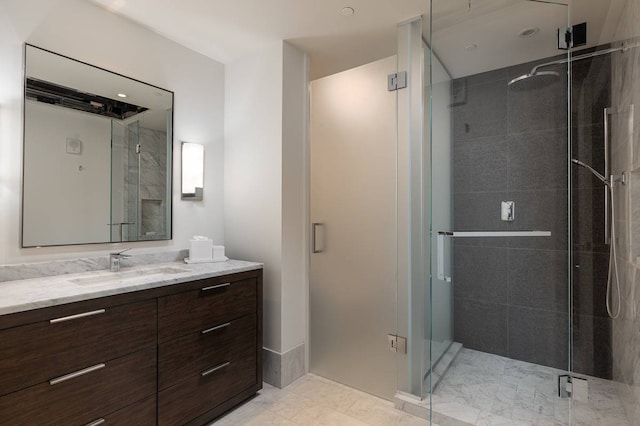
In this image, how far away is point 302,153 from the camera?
99.8 inches

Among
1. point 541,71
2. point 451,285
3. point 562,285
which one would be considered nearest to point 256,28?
point 541,71

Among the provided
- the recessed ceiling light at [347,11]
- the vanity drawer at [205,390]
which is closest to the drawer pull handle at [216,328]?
the vanity drawer at [205,390]

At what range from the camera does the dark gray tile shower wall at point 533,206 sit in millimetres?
1876

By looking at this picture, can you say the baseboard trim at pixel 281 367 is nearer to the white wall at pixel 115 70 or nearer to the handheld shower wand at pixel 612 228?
the white wall at pixel 115 70

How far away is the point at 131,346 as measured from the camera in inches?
59.5

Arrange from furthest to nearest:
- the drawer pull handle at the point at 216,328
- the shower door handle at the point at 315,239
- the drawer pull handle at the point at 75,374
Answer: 1. the shower door handle at the point at 315,239
2. the drawer pull handle at the point at 216,328
3. the drawer pull handle at the point at 75,374

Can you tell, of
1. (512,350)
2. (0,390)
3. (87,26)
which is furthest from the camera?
(512,350)

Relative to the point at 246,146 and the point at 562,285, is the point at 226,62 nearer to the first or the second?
the point at 246,146

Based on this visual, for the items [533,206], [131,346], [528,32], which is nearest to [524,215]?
[533,206]

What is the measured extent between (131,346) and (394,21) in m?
2.43

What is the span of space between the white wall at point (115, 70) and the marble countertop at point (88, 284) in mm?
196

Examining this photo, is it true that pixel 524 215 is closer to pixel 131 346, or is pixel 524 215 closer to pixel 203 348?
pixel 203 348

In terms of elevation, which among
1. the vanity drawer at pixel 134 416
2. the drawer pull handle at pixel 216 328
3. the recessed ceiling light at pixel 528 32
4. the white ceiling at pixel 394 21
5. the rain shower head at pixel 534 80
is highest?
the white ceiling at pixel 394 21

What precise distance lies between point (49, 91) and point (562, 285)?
321 cm
